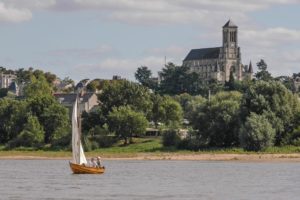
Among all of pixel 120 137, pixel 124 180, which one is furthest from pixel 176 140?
pixel 124 180

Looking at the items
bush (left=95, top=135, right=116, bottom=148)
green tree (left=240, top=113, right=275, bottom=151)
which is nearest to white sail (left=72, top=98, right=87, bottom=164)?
green tree (left=240, top=113, right=275, bottom=151)

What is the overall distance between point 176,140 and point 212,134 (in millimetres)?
6380

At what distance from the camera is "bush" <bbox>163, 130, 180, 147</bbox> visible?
136000mm

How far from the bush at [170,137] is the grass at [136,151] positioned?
1.13 m

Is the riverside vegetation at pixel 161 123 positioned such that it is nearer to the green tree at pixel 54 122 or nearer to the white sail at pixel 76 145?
the green tree at pixel 54 122

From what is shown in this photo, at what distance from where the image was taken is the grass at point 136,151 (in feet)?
409

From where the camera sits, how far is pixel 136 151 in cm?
13612

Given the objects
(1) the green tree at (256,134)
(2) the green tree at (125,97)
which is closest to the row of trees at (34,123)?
(2) the green tree at (125,97)

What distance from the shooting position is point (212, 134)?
430 feet

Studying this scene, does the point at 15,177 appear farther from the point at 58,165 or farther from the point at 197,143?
the point at 197,143

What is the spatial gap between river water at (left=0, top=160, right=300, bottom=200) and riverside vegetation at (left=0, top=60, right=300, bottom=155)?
19.9 metres

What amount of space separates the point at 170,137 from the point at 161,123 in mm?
29913

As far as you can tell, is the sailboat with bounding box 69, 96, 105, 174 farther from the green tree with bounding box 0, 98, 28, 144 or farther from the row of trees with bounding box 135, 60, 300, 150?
the green tree with bounding box 0, 98, 28, 144

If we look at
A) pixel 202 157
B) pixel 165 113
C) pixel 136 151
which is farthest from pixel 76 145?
pixel 165 113
